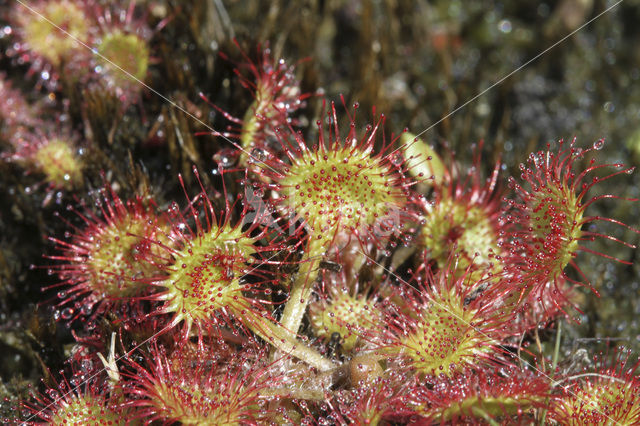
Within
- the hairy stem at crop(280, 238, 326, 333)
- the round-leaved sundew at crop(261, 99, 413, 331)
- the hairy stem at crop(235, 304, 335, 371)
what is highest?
the round-leaved sundew at crop(261, 99, 413, 331)

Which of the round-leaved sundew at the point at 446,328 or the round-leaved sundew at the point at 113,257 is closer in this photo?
the round-leaved sundew at the point at 446,328

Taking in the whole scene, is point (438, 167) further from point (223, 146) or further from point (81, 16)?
point (81, 16)

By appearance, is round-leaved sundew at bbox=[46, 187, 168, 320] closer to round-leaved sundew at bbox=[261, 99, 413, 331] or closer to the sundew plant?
the sundew plant

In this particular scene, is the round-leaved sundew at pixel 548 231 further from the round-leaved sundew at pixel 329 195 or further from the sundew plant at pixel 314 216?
the round-leaved sundew at pixel 329 195

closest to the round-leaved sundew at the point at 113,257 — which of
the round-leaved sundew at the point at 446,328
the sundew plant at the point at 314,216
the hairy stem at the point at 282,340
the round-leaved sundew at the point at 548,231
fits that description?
the sundew plant at the point at 314,216

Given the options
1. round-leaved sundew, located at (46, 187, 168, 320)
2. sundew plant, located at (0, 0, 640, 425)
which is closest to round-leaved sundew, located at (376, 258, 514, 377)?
sundew plant, located at (0, 0, 640, 425)

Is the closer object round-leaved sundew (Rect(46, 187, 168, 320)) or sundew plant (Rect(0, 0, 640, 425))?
sundew plant (Rect(0, 0, 640, 425))

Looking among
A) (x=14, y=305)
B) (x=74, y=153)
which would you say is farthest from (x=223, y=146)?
(x=14, y=305)

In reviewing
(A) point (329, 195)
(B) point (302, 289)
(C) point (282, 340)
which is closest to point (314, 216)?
(A) point (329, 195)

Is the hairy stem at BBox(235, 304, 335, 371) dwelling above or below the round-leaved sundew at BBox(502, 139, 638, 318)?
Result: below
